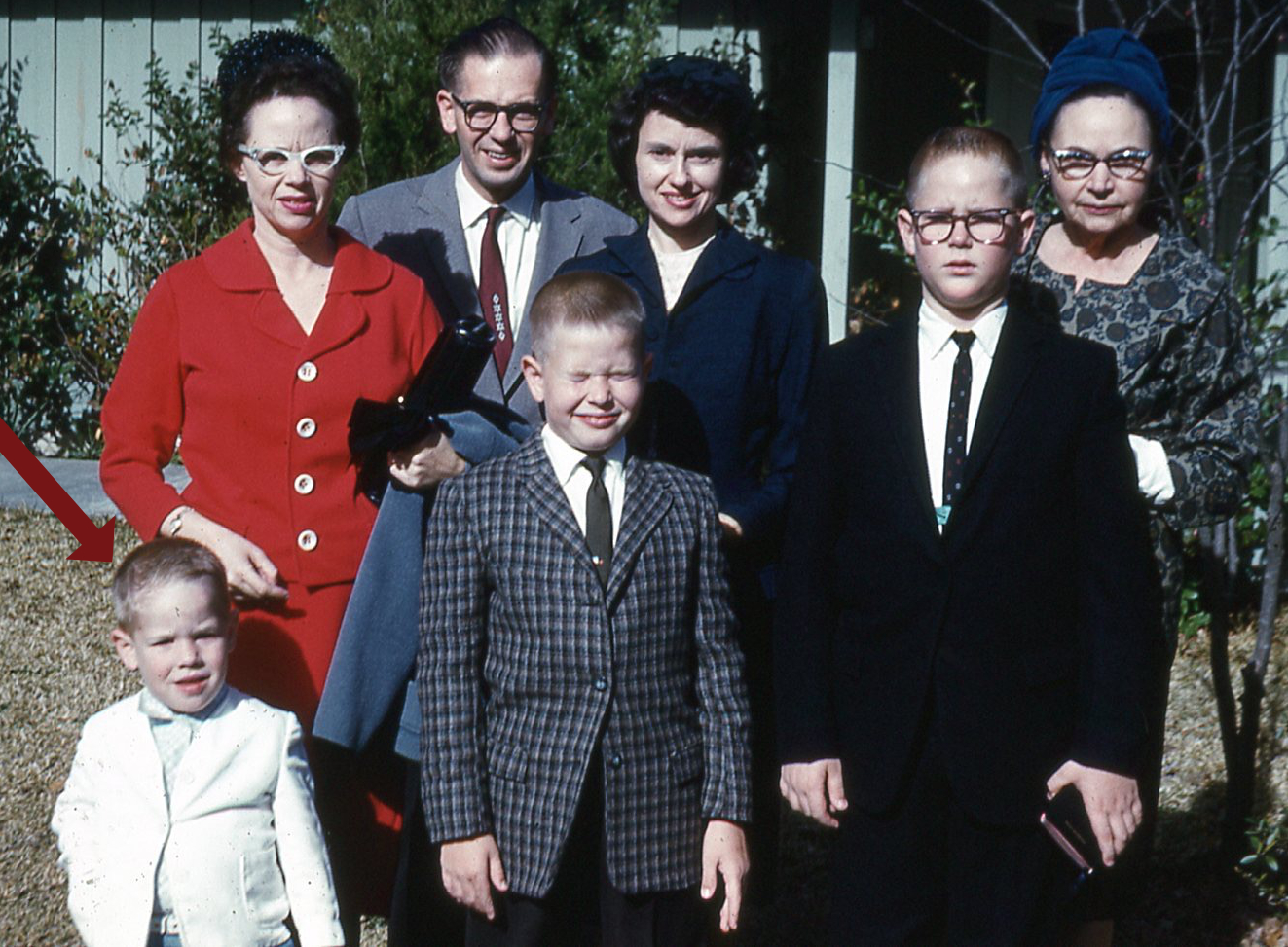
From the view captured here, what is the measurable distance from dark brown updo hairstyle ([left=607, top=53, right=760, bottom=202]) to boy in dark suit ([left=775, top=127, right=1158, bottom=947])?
58 cm

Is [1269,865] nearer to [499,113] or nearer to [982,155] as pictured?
[982,155]

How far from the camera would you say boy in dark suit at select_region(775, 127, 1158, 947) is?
2.73 meters

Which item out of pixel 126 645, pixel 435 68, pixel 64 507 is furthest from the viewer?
pixel 64 507

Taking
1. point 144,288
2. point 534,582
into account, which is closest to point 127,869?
point 534,582

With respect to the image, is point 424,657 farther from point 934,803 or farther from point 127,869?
point 934,803

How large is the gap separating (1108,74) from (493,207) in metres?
1.37

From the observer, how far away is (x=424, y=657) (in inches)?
112

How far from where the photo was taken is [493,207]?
143 inches

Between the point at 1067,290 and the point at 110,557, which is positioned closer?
the point at 1067,290

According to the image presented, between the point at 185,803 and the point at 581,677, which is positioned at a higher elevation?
the point at 581,677

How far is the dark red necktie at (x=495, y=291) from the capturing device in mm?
3533

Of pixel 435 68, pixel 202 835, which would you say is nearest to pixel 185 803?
pixel 202 835

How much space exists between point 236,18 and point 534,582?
7.12 meters

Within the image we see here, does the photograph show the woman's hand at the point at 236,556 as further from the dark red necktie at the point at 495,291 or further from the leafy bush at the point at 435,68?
the leafy bush at the point at 435,68
